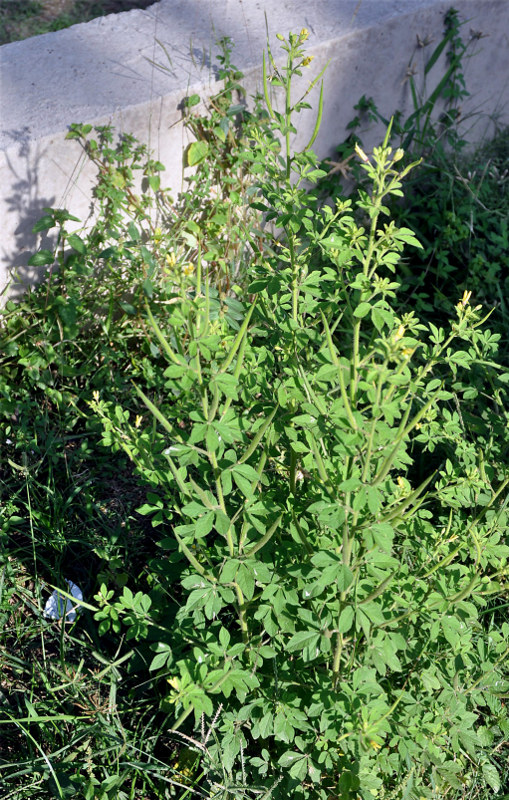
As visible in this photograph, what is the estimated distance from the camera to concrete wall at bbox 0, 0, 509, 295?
2.42 m

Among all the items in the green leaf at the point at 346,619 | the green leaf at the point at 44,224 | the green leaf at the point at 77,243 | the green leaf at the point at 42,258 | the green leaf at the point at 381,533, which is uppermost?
the green leaf at the point at 44,224

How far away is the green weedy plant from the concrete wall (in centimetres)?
109

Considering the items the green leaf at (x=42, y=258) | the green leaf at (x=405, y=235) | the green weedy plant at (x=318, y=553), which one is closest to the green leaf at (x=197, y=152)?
the green leaf at (x=42, y=258)

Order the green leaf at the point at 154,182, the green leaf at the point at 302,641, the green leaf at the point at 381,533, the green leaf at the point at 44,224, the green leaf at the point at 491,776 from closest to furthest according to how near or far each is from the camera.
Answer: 1. the green leaf at the point at 381,533
2. the green leaf at the point at 302,641
3. the green leaf at the point at 491,776
4. the green leaf at the point at 44,224
5. the green leaf at the point at 154,182

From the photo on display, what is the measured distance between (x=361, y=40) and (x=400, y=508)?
2523 mm

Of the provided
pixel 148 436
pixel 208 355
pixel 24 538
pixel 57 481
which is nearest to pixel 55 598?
pixel 24 538

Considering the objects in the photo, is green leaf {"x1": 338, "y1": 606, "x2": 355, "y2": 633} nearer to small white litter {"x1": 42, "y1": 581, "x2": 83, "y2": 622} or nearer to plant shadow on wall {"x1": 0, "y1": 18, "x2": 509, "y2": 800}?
plant shadow on wall {"x1": 0, "y1": 18, "x2": 509, "y2": 800}

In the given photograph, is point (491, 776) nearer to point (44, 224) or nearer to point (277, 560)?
point (277, 560)

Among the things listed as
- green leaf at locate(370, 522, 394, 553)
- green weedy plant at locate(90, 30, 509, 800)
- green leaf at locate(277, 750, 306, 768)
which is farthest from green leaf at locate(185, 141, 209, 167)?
green leaf at locate(277, 750, 306, 768)

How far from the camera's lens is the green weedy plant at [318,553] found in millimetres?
1261

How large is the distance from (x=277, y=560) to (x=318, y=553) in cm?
26

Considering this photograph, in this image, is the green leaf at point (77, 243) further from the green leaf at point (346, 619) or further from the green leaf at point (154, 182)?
the green leaf at point (346, 619)

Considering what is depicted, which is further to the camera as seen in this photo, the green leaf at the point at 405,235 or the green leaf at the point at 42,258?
the green leaf at the point at 42,258

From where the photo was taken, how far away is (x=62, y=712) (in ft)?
5.87
